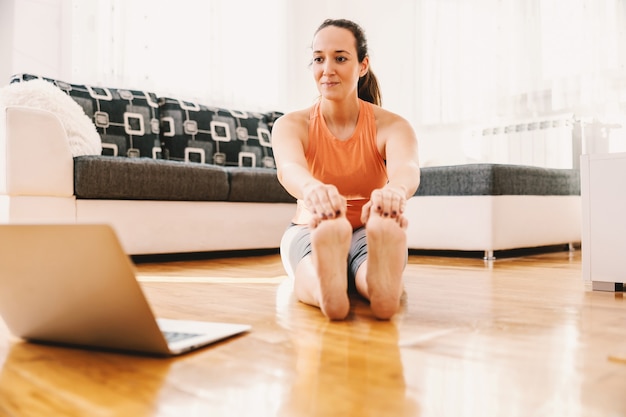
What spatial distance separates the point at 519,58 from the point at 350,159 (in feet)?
9.21

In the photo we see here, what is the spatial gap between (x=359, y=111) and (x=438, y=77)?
296cm

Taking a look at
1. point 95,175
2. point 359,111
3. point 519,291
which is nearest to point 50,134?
point 95,175

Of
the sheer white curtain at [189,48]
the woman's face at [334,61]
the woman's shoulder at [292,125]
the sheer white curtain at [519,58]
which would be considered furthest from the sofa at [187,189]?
the woman's face at [334,61]

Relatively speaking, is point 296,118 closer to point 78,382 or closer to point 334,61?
point 334,61

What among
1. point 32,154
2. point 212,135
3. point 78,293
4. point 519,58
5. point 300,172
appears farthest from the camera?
point 519,58

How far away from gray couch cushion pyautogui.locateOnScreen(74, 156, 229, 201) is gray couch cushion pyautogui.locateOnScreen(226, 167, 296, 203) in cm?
6

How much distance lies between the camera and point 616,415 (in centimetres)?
60

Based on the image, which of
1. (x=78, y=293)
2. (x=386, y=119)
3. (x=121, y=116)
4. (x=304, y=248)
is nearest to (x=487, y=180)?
(x=386, y=119)

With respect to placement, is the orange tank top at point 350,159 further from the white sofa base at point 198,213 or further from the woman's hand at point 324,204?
the white sofa base at point 198,213

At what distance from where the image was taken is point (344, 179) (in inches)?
58.2

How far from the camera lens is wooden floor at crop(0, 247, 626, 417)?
63cm

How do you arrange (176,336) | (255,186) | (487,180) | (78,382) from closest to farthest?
(78,382)
(176,336)
(487,180)
(255,186)

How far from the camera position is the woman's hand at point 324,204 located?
1.06 meters

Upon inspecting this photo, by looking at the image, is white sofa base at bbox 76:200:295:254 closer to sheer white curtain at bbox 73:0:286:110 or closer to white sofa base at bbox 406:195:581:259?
white sofa base at bbox 406:195:581:259
